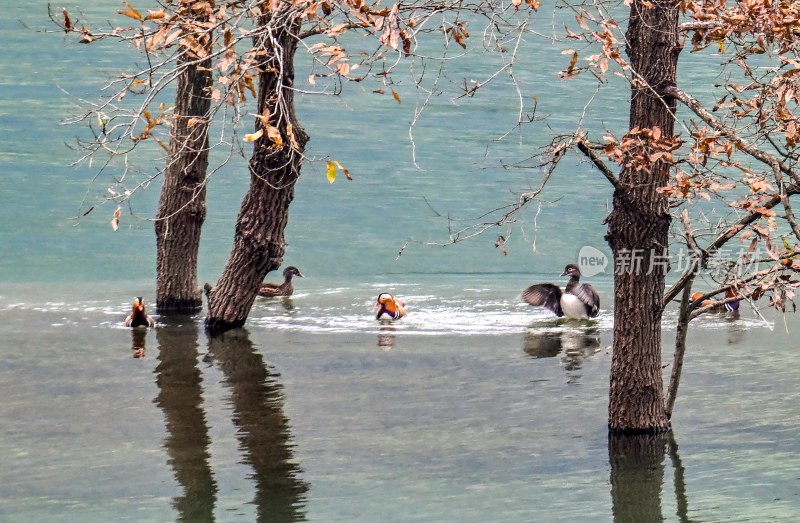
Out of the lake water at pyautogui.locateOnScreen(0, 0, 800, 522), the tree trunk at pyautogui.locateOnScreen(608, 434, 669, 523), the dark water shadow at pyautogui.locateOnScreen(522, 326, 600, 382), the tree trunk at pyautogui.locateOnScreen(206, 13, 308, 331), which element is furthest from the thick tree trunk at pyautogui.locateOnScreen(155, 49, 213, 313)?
the tree trunk at pyautogui.locateOnScreen(608, 434, 669, 523)

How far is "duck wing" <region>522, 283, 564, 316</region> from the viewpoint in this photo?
16547 mm

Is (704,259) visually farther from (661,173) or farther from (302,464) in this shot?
(302,464)

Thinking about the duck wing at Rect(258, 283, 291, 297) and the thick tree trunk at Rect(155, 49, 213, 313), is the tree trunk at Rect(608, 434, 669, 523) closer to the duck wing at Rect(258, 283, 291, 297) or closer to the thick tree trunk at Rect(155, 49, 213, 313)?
the thick tree trunk at Rect(155, 49, 213, 313)

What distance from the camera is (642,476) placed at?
971 centimetres

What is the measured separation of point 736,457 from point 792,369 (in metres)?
3.35

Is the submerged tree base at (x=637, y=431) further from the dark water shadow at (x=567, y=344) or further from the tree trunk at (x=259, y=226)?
the tree trunk at (x=259, y=226)

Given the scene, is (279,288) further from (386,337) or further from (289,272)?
(386,337)

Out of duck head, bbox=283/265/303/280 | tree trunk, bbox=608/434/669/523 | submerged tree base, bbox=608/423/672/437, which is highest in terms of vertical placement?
duck head, bbox=283/265/303/280

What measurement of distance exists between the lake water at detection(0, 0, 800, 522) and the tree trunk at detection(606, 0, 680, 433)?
2.01ft

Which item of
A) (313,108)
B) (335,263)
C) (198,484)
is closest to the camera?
(198,484)

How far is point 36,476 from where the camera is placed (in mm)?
9766

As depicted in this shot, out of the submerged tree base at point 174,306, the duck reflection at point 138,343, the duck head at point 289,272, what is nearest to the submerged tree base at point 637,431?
the duck reflection at point 138,343

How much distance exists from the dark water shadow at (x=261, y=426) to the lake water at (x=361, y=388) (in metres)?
0.03

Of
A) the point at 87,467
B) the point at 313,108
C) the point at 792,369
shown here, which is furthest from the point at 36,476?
the point at 313,108
